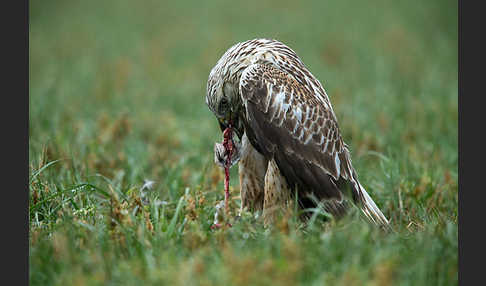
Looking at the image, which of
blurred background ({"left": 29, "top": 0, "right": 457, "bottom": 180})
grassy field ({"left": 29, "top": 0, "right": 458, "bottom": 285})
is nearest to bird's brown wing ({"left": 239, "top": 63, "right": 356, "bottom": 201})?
grassy field ({"left": 29, "top": 0, "right": 458, "bottom": 285})

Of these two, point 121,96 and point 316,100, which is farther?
point 121,96

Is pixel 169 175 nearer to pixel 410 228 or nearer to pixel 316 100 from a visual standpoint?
pixel 316 100

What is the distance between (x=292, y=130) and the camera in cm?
445

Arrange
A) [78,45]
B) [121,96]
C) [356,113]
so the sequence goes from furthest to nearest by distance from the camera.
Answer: [78,45] → [121,96] → [356,113]

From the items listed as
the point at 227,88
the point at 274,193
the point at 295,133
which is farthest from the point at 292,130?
the point at 227,88

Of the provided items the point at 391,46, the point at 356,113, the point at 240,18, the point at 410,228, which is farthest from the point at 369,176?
the point at 240,18

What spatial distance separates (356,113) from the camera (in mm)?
8336

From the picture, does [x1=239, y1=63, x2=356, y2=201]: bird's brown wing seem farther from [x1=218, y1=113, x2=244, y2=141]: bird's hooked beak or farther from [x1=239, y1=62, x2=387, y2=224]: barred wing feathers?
[x1=218, y1=113, x2=244, y2=141]: bird's hooked beak

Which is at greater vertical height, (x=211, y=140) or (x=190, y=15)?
(x=190, y=15)

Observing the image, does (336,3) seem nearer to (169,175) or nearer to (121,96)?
(121,96)

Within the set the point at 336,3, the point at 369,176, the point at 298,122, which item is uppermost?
the point at 336,3

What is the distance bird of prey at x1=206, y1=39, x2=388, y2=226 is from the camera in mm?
4402

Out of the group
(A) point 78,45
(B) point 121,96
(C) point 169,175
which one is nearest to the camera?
(C) point 169,175

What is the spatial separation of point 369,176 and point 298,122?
1.69 meters
